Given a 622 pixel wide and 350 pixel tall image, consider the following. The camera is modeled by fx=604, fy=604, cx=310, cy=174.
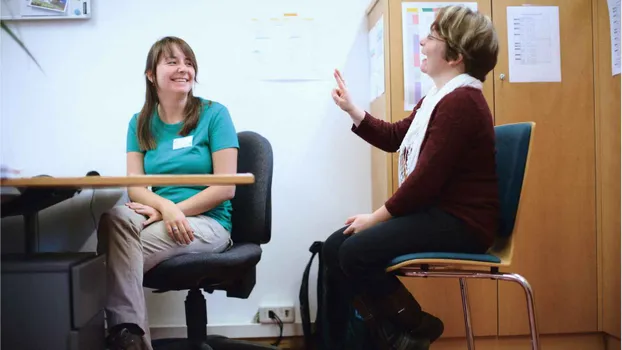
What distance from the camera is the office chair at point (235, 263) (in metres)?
1.76

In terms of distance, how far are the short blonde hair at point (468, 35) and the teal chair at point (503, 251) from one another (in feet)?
0.73

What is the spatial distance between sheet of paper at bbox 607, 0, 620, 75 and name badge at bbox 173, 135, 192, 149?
160 centimetres

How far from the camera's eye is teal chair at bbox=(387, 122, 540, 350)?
1572 millimetres

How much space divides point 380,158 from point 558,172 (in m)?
0.68

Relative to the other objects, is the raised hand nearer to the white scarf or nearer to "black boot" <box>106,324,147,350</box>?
the white scarf

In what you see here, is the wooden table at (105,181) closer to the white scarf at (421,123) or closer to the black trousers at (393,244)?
the black trousers at (393,244)

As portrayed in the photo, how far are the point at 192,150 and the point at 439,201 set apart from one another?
84cm

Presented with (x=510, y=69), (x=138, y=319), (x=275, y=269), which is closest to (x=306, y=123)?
(x=275, y=269)

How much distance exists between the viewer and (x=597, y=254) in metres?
2.33

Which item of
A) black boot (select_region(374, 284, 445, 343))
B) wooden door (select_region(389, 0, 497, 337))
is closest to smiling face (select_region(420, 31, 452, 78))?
wooden door (select_region(389, 0, 497, 337))

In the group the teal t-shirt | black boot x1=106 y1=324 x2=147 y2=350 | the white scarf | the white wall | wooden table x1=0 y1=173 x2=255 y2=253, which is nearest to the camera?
wooden table x1=0 y1=173 x2=255 y2=253

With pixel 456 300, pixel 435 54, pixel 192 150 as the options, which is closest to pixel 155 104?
pixel 192 150

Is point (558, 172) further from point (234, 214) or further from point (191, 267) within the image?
point (191, 267)

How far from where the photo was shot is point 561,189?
7.59ft
